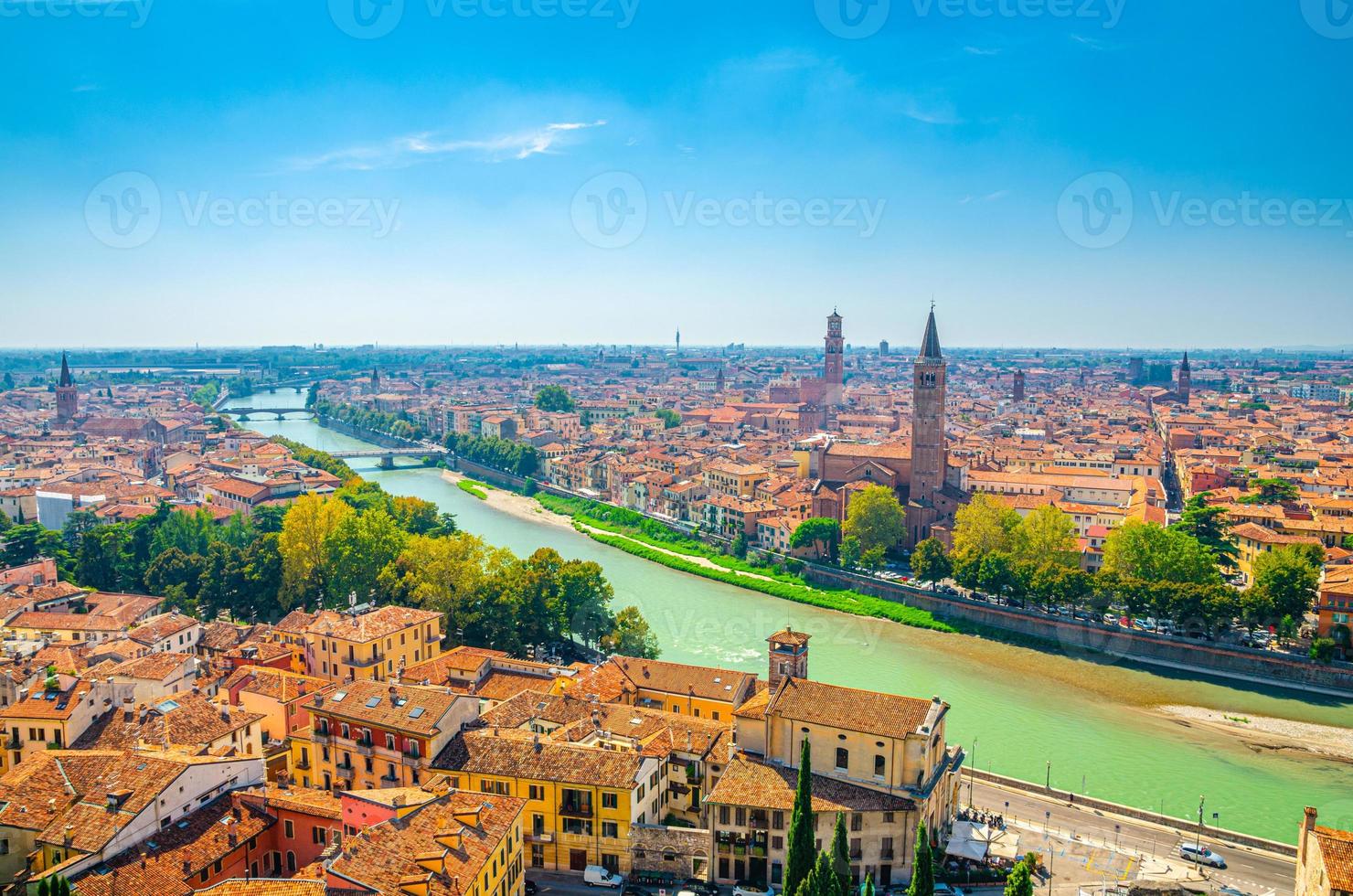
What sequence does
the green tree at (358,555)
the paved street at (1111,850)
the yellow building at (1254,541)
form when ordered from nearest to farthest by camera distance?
the paved street at (1111,850)
the green tree at (358,555)
the yellow building at (1254,541)

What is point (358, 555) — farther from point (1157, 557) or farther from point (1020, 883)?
point (1157, 557)

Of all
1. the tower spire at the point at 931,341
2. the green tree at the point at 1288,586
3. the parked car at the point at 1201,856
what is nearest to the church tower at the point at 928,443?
the tower spire at the point at 931,341

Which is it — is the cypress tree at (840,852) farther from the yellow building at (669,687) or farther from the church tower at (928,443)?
the church tower at (928,443)

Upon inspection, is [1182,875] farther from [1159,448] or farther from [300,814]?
[1159,448]

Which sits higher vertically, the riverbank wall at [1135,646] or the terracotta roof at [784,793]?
the terracotta roof at [784,793]

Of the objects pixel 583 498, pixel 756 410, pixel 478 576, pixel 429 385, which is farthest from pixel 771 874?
pixel 429 385

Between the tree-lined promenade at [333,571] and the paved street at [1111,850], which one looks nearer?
the paved street at [1111,850]

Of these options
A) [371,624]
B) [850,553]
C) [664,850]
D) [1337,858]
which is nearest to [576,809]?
[664,850]

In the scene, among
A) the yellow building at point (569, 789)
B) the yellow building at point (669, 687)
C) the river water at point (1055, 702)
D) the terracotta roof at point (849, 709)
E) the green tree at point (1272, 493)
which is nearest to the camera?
the yellow building at point (569, 789)
